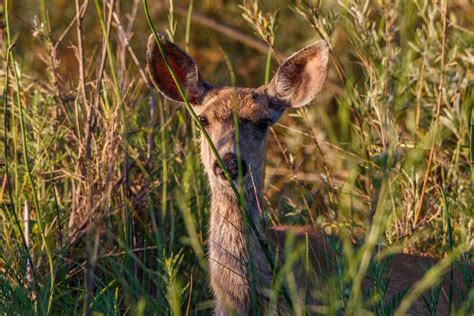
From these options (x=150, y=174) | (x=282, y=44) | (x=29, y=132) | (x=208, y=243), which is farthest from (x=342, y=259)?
(x=282, y=44)

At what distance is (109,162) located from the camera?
18.3 ft

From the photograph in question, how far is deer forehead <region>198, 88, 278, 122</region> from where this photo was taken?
17.1 ft

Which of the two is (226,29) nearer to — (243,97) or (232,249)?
(243,97)

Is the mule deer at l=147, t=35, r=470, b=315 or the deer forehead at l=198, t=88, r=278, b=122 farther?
the deer forehead at l=198, t=88, r=278, b=122

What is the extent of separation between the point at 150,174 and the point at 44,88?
0.99 meters

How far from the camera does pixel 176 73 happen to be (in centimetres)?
550

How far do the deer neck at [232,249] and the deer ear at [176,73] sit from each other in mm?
609

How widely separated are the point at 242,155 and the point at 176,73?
2.43 feet

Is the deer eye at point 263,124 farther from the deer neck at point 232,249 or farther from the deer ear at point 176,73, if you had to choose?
the deer ear at point 176,73

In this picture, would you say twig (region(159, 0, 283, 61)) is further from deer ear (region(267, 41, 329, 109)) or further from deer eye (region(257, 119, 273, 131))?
deer eye (region(257, 119, 273, 131))

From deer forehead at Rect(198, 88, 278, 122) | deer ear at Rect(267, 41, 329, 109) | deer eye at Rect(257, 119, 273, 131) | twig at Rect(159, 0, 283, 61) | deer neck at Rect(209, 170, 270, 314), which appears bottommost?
deer neck at Rect(209, 170, 270, 314)

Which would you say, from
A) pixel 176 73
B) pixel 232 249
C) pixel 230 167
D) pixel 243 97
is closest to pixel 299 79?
pixel 243 97

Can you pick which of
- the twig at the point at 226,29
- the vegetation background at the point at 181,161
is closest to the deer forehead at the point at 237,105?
the vegetation background at the point at 181,161

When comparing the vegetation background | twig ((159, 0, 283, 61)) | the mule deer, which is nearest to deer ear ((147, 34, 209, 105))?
the mule deer
